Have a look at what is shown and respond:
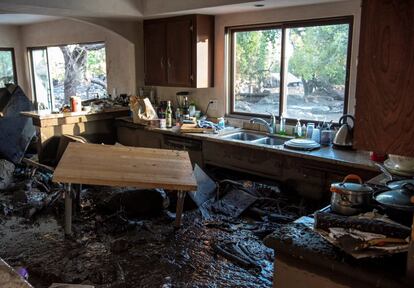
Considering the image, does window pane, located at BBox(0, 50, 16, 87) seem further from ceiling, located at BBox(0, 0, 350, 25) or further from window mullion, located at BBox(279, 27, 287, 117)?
window mullion, located at BBox(279, 27, 287, 117)

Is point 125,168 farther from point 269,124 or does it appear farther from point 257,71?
point 257,71

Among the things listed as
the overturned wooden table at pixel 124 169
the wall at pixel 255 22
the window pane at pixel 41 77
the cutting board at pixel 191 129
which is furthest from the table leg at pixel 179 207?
the window pane at pixel 41 77

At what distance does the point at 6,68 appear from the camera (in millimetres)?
8094

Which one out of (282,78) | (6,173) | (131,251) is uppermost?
(282,78)

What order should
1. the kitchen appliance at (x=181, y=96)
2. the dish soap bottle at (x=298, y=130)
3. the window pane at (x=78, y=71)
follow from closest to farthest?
the dish soap bottle at (x=298, y=130)
the kitchen appliance at (x=181, y=96)
the window pane at (x=78, y=71)

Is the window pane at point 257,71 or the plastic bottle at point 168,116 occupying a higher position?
the window pane at point 257,71

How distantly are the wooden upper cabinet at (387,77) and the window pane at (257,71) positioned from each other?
3.02 meters

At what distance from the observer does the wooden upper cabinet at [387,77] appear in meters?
1.04

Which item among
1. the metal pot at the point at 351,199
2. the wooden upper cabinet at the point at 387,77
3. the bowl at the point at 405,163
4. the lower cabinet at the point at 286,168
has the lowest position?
A: the lower cabinet at the point at 286,168

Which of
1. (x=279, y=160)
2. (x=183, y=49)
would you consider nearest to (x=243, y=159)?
(x=279, y=160)

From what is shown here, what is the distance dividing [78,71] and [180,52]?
3.28m

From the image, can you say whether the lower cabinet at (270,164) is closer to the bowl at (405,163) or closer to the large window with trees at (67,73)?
the bowl at (405,163)

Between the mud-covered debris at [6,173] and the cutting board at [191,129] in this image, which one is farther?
the mud-covered debris at [6,173]

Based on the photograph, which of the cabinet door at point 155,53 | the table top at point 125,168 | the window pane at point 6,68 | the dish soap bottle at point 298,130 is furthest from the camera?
the window pane at point 6,68
